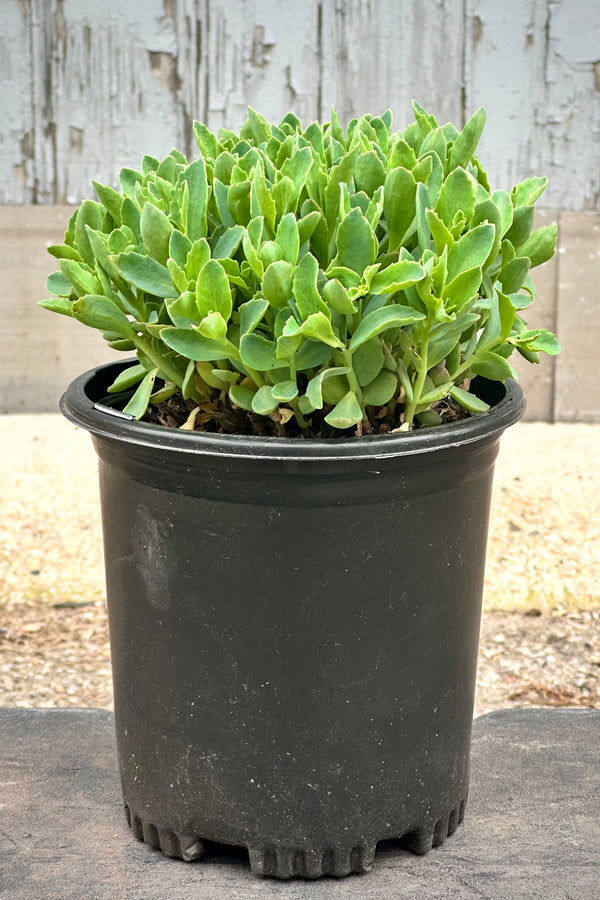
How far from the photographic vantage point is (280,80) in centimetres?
344

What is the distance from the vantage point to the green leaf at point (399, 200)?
1.24 metres

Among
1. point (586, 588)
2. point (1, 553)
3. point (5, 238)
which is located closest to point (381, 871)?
point (586, 588)

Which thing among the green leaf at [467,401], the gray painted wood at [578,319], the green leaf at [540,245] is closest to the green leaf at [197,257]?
the green leaf at [467,401]

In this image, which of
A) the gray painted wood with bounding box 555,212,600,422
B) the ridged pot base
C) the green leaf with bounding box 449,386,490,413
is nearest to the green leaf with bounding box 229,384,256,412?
the green leaf with bounding box 449,386,490,413

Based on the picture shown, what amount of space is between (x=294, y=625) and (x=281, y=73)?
2631 mm

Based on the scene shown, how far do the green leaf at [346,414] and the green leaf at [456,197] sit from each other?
268 millimetres

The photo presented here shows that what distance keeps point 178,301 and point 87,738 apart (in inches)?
36.6

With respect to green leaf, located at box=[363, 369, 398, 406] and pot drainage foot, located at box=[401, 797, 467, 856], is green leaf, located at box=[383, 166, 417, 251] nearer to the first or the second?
green leaf, located at box=[363, 369, 398, 406]

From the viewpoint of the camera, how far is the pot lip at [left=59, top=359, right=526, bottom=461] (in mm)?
1183

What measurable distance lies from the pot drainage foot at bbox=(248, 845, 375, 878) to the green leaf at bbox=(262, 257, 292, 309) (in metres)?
0.73

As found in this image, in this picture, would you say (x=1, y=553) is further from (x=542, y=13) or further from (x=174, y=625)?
(x=542, y=13)

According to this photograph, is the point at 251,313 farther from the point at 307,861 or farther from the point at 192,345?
the point at 307,861

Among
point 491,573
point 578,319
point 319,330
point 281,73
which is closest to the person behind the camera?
point 319,330

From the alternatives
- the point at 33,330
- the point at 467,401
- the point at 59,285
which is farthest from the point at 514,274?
the point at 33,330
